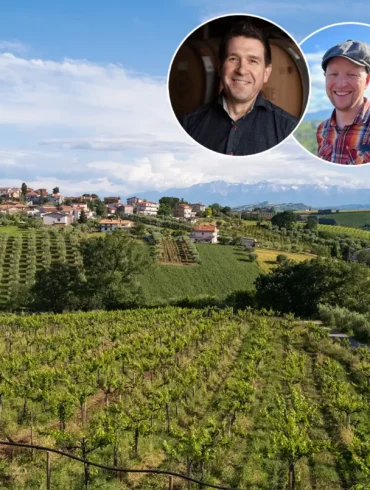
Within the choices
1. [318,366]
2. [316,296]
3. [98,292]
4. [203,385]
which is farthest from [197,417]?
[98,292]

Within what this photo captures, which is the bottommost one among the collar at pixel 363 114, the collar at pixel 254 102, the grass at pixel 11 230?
the grass at pixel 11 230

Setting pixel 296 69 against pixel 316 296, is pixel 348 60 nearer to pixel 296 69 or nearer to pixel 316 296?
pixel 296 69

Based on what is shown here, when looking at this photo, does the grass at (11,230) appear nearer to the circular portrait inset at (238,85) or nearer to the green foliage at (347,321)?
the green foliage at (347,321)

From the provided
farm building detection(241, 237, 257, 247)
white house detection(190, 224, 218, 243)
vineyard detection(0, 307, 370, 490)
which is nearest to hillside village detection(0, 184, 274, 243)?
white house detection(190, 224, 218, 243)

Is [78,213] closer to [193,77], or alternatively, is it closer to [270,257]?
[270,257]

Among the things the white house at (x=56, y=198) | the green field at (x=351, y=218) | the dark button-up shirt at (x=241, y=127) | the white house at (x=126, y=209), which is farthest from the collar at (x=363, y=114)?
the white house at (x=56, y=198)

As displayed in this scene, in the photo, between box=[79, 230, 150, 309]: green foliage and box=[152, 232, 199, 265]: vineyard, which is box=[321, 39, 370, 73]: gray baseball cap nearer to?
box=[79, 230, 150, 309]: green foliage

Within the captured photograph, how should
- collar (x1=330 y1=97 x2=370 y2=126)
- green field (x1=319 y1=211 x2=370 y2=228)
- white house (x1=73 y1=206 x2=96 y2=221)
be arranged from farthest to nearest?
green field (x1=319 y1=211 x2=370 y2=228) → white house (x1=73 y1=206 x2=96 y2=221) → collar (x1=330 y1=97 x2=370 y2=126)
